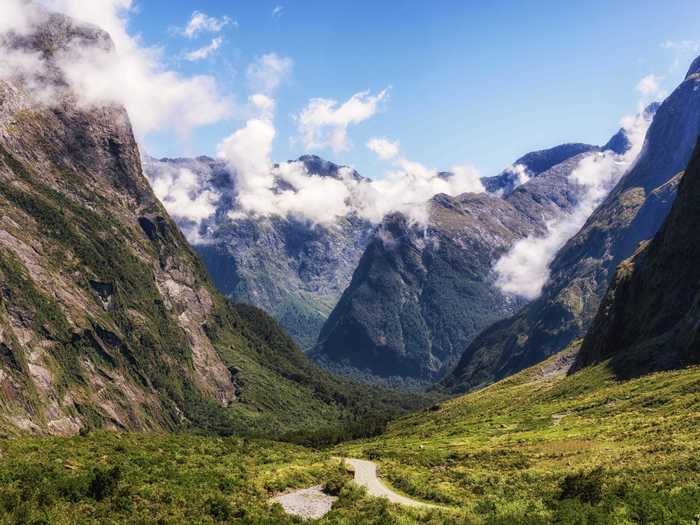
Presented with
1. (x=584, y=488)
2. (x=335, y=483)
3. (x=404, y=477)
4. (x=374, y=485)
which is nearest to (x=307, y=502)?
(x=335, y=483)

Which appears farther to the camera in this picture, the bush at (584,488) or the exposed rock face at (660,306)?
the exposed rock face at (660,306)

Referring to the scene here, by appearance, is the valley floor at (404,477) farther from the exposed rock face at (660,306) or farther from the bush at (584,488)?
the exposed rock face at (660,306)

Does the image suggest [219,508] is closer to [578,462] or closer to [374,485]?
[374,485]

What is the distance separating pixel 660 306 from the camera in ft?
510

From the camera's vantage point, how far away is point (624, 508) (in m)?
37.0

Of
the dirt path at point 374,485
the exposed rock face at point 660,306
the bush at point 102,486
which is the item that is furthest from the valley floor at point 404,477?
the exposed rock face at point 660,306

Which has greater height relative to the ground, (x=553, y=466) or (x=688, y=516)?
(x=688, y=516)

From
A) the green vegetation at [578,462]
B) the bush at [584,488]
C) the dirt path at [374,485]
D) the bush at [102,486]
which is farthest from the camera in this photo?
the dirt path at [374,485]

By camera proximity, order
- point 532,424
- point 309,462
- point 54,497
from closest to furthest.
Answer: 1. point 54,497
2. point 309,462
3. point 532,424

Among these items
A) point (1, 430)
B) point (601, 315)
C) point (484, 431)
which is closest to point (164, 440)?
point (484, 431)

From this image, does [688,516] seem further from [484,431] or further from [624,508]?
[484,431]

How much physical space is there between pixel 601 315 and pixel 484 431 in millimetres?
101689

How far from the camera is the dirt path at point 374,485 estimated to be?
50.2 metres

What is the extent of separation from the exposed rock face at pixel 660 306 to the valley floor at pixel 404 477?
1526 inches
